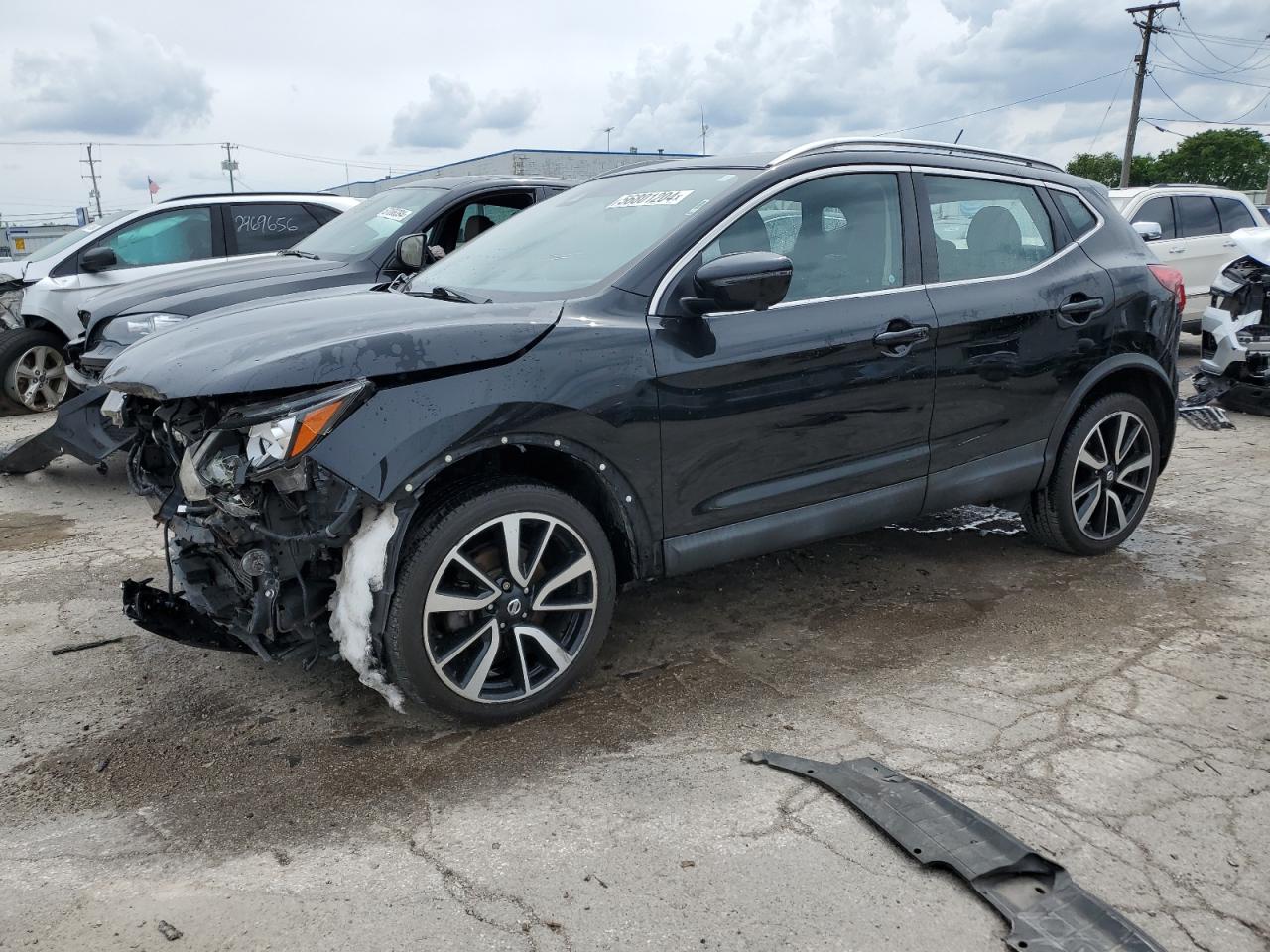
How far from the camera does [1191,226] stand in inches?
457

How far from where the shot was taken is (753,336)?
12.0 feet

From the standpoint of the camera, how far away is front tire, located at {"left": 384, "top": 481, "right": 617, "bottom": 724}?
311cm

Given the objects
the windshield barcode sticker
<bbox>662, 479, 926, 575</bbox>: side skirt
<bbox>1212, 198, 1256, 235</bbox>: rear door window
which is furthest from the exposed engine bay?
the windshield barcode sticker

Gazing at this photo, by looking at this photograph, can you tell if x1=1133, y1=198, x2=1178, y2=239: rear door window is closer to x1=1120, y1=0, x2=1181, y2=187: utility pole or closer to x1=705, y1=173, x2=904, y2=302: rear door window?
x1=705, y1=173, x2=904, y2=302: rear door window

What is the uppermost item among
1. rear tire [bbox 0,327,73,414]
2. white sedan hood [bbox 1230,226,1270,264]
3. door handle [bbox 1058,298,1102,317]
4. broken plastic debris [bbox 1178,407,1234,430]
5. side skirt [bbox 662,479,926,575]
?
white sedan hood [bbox 1230,226,1270,264]

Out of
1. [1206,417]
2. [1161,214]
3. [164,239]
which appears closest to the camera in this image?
[1206,417]

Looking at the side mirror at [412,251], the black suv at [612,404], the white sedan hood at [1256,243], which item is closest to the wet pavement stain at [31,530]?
the black suv at [612,404]

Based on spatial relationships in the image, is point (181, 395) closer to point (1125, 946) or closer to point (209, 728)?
point (209, 728)

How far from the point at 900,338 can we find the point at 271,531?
2389 millimetres

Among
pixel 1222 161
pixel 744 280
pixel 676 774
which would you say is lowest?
pixel 676 774

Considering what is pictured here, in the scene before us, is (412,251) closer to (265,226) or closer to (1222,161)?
(265,226)

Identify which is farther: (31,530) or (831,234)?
(31,530)

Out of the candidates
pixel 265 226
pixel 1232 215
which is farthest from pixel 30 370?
pixel 1232 215

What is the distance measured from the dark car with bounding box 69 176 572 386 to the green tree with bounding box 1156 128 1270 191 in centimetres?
7399
